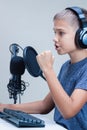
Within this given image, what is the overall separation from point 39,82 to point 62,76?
3.65 ft

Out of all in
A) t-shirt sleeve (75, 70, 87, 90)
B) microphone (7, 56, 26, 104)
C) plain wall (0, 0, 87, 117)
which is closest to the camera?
t-shirt sleeve (75, 70, 87, 90)

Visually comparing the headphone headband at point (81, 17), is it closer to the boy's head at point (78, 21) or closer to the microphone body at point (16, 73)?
the boy's head at point (78, 21)

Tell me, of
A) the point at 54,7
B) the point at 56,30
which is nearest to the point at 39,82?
the point at 54,7

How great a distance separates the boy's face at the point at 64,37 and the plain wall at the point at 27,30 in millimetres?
1122

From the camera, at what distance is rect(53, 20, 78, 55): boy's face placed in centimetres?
125

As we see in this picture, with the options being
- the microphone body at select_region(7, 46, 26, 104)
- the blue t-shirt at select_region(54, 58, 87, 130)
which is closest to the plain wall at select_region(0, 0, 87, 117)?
the microphone body at select_region(7, 46, 26, 104)

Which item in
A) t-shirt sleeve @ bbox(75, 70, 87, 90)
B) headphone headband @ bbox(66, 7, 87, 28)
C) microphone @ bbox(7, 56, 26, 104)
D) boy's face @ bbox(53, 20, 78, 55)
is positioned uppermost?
headphone headband @ bbox(66, 7, 87, 28)

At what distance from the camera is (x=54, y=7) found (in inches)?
98.0

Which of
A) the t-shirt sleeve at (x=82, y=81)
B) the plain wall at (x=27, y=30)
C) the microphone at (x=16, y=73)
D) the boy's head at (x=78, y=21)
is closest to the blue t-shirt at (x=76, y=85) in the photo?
the t-shirt sleeve at (x=82, y=81)

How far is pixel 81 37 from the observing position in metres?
1.22

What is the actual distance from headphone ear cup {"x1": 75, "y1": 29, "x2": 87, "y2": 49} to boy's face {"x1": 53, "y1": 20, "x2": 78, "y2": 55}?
20 mm

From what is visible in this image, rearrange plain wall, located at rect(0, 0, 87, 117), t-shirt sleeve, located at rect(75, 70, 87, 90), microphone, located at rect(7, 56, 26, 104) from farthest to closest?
plain wall, located at rect(0, 0, 87, 117), microphone, located at rect(7, 56, 26, 104), t-shirt sleeve, located at rect(75, 70, 87, 90)

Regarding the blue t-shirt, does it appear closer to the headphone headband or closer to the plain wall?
the headphone headband

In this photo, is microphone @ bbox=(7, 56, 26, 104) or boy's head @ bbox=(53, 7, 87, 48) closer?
boy's head @ bbox=(53, 7, 87, 48)
